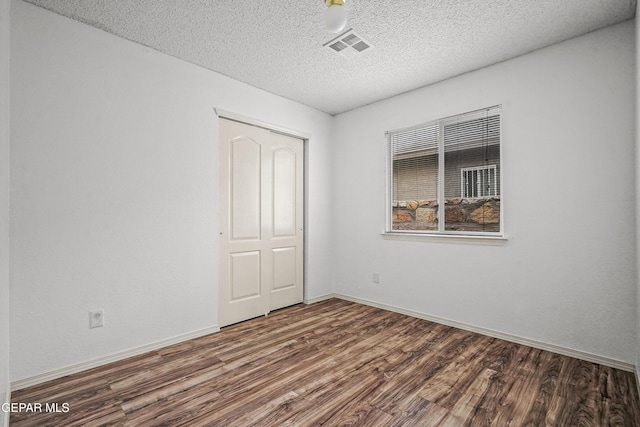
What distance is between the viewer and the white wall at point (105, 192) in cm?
215

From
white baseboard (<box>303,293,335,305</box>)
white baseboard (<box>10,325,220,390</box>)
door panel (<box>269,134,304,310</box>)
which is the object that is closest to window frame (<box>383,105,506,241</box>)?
door panel (<box>269,134,304,310</box>)

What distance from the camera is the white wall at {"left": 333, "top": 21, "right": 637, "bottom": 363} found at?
2.39 m

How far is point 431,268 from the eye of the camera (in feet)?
11.4

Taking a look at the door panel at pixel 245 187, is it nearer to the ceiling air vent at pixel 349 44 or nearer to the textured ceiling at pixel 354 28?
the textured ceiling at pixel 354 28

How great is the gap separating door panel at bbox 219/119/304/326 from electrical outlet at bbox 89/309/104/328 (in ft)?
3.46

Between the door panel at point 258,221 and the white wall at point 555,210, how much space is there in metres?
1.52

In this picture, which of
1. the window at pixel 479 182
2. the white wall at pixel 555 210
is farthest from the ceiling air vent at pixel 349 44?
the window at pixel 479 182

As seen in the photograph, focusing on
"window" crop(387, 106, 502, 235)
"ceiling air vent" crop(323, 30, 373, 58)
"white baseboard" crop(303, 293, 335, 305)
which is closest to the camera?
"ceiling air vent" crop(323, 30, 373, 58)

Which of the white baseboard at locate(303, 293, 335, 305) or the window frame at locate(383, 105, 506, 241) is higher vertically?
the window frame at locate(383, 105, 506, 241)

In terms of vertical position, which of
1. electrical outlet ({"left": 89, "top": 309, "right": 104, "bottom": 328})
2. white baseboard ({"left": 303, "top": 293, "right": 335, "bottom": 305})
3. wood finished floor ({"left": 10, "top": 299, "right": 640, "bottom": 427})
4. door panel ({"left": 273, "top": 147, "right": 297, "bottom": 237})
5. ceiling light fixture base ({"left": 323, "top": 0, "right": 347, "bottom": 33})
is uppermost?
ceiling light fixture base ({"left": 323, "top": 0, "right": 347, "bottom": 33})

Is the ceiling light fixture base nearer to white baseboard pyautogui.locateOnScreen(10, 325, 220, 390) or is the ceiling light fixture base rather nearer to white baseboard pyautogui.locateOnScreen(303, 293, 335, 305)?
white baseboard pyautogui.locateOnScreen(10, 325, 220, 390)

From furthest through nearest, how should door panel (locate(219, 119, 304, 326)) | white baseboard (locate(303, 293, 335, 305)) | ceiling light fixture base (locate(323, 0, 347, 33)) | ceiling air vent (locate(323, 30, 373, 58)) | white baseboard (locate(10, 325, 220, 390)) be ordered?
white baseboard (locate(303, 293, 335, 305))
door panel (locate(219, 119, 304, 326))
ceiling air vent (locate(323, 30, 373, 58))
white baseboard (locate(10, 325, 220, 390))
ceiling light fixture base (locate(323, 0, 347, 33))

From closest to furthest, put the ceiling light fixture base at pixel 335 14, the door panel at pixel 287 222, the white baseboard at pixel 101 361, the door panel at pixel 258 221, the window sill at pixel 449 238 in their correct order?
the ceiling light fixture base at pixel 335 14, the white baseboard at pixel 101 361, the window sill at pixel 449 238, the door panel at pixel 258 221, the door panel at pixel 287 222

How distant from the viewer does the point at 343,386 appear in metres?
2.13
